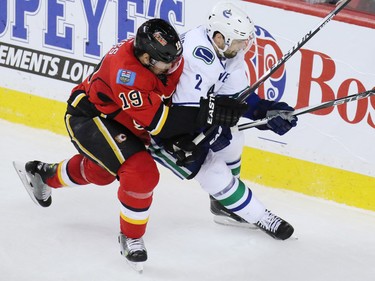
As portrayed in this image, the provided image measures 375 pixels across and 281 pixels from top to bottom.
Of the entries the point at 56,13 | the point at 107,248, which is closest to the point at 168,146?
the point at 107,248

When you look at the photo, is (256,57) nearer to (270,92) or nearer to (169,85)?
(270,92)

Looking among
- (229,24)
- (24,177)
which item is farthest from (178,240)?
(229,24)

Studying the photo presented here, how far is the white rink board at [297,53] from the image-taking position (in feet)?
14.9

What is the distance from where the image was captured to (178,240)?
429 cm

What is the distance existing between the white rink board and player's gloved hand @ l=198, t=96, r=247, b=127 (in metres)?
0.97

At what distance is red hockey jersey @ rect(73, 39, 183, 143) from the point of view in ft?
12.2

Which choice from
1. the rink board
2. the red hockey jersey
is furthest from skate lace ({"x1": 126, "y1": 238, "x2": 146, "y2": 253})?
the rink board

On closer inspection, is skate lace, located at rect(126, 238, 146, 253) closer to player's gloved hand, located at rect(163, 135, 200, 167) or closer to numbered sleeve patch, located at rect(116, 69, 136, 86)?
player's gloved hand, located at rect(163, 135, 200, 167)

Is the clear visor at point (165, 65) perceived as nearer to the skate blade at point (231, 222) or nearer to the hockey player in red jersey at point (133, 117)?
the hockey player in red jersey at point (133, 117)

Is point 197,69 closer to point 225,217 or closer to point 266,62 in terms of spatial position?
point 225,217

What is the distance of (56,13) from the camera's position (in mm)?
5383

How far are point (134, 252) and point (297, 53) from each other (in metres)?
1.31

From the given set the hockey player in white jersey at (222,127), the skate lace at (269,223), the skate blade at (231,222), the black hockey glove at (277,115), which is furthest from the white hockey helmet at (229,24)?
the skate blade at (231,222)

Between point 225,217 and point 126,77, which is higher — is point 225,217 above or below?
below
